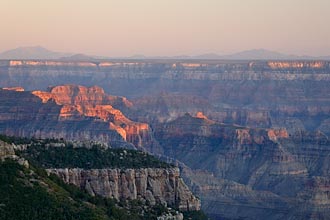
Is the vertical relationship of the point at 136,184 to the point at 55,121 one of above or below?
above

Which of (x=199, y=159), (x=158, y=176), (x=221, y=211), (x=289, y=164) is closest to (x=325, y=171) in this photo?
(x=289, y=164)

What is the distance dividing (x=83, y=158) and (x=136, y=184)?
3381 millimetres

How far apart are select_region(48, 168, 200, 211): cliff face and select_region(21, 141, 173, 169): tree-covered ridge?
2.77 feet

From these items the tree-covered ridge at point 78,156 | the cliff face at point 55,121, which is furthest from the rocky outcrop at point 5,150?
the cliff face at point 55,121

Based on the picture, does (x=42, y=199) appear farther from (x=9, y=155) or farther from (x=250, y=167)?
(x=250, y=167)

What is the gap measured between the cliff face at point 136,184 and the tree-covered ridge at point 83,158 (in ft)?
2.77

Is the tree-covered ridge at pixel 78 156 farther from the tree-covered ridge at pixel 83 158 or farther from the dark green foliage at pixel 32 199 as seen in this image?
the dark green foliage at pixel 32 199

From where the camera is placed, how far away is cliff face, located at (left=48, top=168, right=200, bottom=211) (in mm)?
69375

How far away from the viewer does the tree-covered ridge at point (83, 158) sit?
70.7 metres

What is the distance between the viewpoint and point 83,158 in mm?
72375

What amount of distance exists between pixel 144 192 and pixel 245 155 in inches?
4365

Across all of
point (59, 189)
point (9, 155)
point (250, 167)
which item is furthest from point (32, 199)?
point (250, 167)

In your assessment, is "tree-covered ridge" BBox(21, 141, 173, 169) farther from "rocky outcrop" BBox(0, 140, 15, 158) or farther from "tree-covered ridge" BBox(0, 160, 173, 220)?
"tree-covered ridge" BBox(0, 160, 173, 220)

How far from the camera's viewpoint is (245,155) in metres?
182
